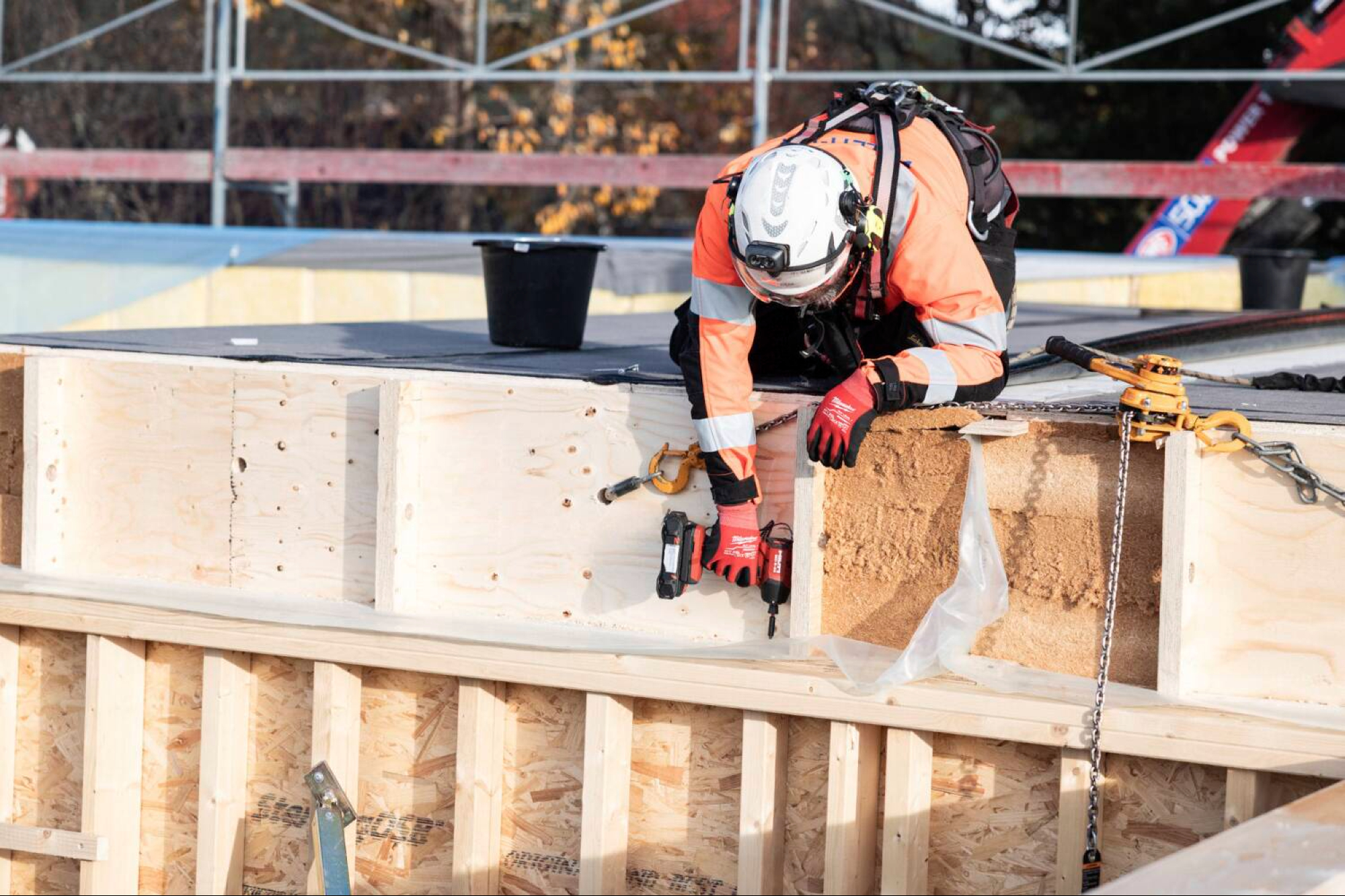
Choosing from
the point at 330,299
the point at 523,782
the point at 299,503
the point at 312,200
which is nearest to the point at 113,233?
the point at 330,299

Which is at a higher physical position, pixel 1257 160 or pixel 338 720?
pixel 1257 160

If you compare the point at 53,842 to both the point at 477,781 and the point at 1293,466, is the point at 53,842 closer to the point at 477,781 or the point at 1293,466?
the point at 477,781

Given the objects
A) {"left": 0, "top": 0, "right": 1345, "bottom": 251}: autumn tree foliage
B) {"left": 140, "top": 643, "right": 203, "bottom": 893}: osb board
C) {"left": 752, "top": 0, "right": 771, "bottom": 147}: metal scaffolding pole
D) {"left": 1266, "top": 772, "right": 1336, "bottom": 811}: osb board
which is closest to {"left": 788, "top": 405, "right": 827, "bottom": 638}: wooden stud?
{"left": 1266, "top": 772, "right": 1336, "bottom": 811}: osb board

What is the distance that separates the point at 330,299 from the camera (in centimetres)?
891

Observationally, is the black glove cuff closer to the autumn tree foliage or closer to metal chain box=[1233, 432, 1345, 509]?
metal chain box=[1233, 432, 1345, 509]

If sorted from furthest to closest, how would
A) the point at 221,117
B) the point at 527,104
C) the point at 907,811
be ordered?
the point at 527,104 < the point at 221,117 < the point at 907,811

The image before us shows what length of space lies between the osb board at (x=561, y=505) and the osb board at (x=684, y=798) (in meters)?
0.23

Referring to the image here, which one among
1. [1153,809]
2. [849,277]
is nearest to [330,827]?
[849,277]

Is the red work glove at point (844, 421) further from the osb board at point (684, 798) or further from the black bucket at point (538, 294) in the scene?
the black bucket at point (538, 294)

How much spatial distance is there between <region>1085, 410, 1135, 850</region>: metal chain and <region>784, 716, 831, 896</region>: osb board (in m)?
0.69

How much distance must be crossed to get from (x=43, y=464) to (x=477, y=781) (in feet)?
5.46

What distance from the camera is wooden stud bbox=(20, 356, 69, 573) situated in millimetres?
4543

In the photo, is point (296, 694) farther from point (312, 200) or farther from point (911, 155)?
point (312, 200)

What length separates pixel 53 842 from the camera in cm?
453
